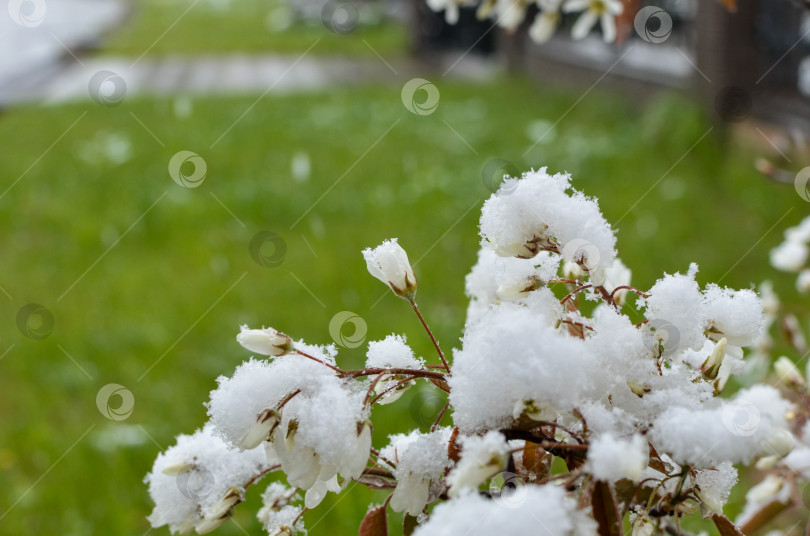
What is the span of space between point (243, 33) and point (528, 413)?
11348 mm

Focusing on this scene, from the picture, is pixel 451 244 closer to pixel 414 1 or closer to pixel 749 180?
pixel 749 180

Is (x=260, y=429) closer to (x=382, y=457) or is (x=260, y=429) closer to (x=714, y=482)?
(x=382, y=457)

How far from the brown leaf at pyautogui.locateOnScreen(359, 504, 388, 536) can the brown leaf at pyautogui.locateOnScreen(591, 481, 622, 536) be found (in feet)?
0.53

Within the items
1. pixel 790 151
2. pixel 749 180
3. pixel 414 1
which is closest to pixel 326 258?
pixel 749 180

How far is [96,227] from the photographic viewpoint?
3.19m

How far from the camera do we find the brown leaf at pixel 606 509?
0.46 m

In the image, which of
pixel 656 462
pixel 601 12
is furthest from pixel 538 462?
pixel 601 12

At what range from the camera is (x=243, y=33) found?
11.1 m

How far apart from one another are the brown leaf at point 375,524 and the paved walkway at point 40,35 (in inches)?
253

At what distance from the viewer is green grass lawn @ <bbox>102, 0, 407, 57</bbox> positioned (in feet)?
30.4

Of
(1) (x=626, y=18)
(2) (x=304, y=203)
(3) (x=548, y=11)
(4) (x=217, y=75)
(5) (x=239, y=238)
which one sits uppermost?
(4) (x=217, y=75)

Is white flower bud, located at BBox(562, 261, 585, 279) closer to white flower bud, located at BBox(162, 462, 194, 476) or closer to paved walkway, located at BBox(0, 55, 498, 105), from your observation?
white flower bud, located at BBox(162, 462, 194, 476)

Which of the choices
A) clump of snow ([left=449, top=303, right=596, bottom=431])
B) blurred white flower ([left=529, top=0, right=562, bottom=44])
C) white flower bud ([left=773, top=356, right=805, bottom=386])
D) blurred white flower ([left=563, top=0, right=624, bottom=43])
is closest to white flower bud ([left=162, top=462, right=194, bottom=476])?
clump of snow ([left=449, top=303, right=596, bottom=431])

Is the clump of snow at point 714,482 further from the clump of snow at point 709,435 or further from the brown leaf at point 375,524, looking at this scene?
the brown leaf at point 375,524
